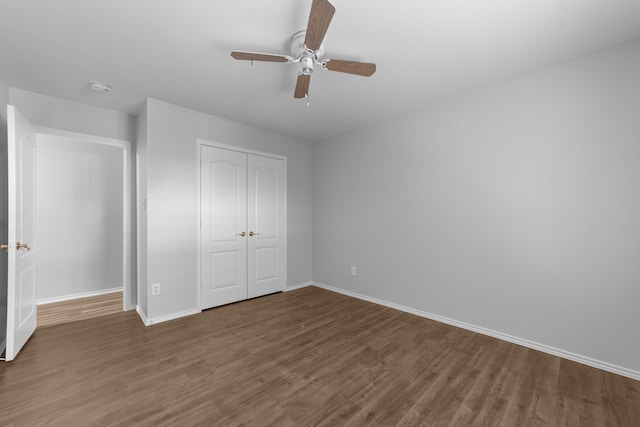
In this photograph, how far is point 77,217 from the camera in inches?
160

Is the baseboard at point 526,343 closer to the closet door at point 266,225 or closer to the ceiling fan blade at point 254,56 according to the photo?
the closet door at point 266,225

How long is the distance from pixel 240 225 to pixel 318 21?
2867 mm

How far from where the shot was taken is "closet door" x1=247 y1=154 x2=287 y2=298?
394 cm

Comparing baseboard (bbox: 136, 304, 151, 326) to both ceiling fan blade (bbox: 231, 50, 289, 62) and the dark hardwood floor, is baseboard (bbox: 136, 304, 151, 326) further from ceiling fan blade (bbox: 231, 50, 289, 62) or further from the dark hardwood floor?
ceiling fan blade (bbox: 231, 50, 289, 62)

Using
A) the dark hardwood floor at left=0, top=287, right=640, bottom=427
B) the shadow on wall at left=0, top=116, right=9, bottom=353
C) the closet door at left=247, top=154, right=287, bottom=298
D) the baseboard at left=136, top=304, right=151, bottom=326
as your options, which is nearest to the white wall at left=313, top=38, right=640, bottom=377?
the dark hardwood floor at left=0, top=287, right=640, bottom=427

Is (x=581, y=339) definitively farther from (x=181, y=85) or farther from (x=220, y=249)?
(x=181, y=85)

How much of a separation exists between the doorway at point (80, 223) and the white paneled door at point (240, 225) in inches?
39.4

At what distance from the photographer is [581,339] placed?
224 centimetres

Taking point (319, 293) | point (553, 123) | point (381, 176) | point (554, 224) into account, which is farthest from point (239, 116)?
point (554, 224)

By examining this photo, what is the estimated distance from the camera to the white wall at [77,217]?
3814 millimetres

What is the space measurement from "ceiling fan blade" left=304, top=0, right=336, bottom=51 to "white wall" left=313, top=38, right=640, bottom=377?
6.56ft

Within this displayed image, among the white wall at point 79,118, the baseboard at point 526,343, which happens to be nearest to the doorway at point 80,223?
the white wall at point 79,118

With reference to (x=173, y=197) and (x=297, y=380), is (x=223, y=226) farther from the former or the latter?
(x=297, y=380)

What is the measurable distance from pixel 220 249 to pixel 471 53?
3.42 meters
